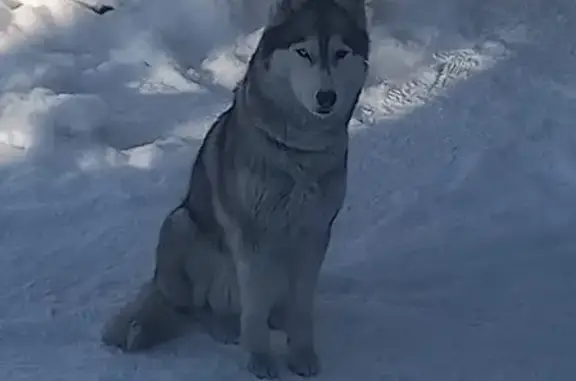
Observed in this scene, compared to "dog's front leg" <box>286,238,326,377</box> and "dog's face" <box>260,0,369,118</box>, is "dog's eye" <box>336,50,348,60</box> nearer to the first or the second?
"dog's face" <box>260,0,369,118</box>

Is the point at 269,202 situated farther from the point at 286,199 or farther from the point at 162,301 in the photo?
the point at 162,301

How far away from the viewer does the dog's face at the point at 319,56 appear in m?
2.58

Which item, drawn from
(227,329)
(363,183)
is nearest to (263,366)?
(227,329)

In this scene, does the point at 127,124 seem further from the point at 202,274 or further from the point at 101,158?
the point at 202,274

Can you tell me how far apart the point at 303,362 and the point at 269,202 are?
1.46ft

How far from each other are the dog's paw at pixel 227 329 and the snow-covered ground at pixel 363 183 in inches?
1.4

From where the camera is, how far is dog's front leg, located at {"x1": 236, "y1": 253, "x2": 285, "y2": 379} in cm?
281

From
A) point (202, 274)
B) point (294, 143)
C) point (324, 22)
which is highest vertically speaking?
point (324, 22)

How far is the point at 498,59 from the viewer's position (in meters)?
5.13

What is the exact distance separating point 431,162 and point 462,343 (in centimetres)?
134

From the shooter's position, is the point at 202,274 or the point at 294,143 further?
the point at 202,274

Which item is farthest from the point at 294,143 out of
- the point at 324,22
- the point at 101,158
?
the point at 101,158

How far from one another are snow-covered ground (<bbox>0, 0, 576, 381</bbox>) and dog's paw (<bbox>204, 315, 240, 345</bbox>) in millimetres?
37

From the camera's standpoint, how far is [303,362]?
288 cm
